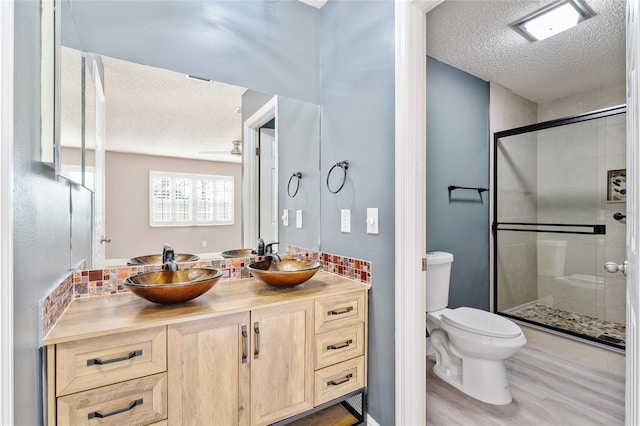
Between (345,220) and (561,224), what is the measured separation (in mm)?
2616

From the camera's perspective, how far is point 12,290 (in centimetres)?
71

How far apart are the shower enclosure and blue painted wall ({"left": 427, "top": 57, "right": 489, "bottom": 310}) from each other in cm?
20

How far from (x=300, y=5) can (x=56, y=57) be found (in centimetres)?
145

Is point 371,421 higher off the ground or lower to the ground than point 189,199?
lower

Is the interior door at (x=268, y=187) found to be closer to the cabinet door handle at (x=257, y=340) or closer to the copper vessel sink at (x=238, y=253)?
the copper vessel sink at (x=238, y=253)

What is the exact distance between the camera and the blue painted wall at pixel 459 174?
2590 millimetres

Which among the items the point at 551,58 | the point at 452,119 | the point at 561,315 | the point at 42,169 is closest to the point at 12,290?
the point at 42,169

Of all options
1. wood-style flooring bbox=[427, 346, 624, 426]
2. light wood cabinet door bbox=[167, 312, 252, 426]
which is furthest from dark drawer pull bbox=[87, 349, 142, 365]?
wood-style flooring bbox=[427, 346, 624, 426]

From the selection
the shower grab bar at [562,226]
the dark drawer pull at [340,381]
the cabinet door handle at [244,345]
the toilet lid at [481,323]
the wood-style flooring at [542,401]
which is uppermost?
the shower grab bar at [562,226]

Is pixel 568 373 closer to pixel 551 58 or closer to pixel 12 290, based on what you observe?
pixel 551 58

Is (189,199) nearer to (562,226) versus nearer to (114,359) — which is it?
(114,359)

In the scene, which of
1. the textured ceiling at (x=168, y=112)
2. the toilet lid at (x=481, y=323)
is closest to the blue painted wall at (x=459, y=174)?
the toilet lid at (x=481, y=323)

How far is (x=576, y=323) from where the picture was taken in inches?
113

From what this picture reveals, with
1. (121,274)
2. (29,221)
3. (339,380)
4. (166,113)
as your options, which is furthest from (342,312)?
(166,113)
